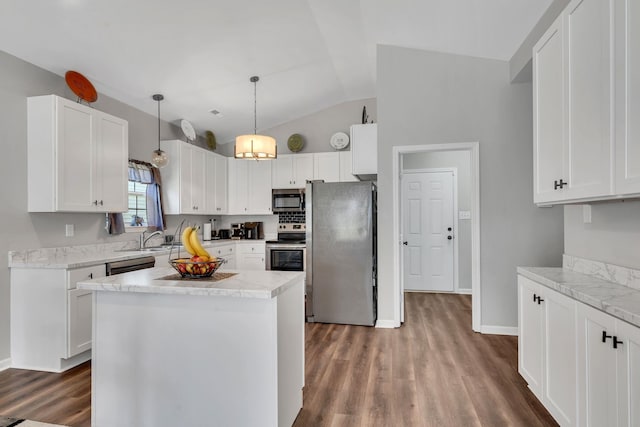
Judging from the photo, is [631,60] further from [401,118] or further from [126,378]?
[126,378]

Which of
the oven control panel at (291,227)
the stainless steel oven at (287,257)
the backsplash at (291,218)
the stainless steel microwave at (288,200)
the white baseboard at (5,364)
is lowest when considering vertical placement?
the white baseboard at (5,364)

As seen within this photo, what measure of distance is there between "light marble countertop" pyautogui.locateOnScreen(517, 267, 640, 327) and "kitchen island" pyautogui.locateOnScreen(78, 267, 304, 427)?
1.43m

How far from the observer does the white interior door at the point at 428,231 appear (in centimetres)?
561

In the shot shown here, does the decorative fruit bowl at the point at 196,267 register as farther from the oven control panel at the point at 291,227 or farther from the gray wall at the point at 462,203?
the gray wall at the point at 462,203

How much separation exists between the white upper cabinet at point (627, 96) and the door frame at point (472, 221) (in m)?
2.25

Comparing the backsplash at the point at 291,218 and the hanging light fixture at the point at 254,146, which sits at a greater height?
the hanging light fixture at the point at 254,146

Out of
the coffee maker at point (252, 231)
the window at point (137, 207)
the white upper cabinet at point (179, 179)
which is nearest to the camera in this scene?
the window at point (137, 207)

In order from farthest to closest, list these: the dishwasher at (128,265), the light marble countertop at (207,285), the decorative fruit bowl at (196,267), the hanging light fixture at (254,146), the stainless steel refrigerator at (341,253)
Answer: the stainless steel refrigerator at (341,253) < the hanging light fixture at (254,146) < the dishwasher at (128,265) < the decorative fruit bowl at (196,267) < the light marble countertop at (207,285)

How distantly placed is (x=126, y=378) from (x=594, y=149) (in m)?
2.73

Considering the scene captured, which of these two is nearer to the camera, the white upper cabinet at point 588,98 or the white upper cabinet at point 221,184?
the white upper cabinet at point 588,98

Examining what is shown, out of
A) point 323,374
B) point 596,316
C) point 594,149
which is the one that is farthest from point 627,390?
point 323,374

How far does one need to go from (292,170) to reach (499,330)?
11.7 feet

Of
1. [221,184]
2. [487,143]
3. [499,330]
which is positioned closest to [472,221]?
[487,143]

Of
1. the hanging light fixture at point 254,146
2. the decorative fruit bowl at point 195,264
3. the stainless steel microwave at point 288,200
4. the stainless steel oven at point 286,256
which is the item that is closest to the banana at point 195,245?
the decorative fruit bowl at point 195,264
